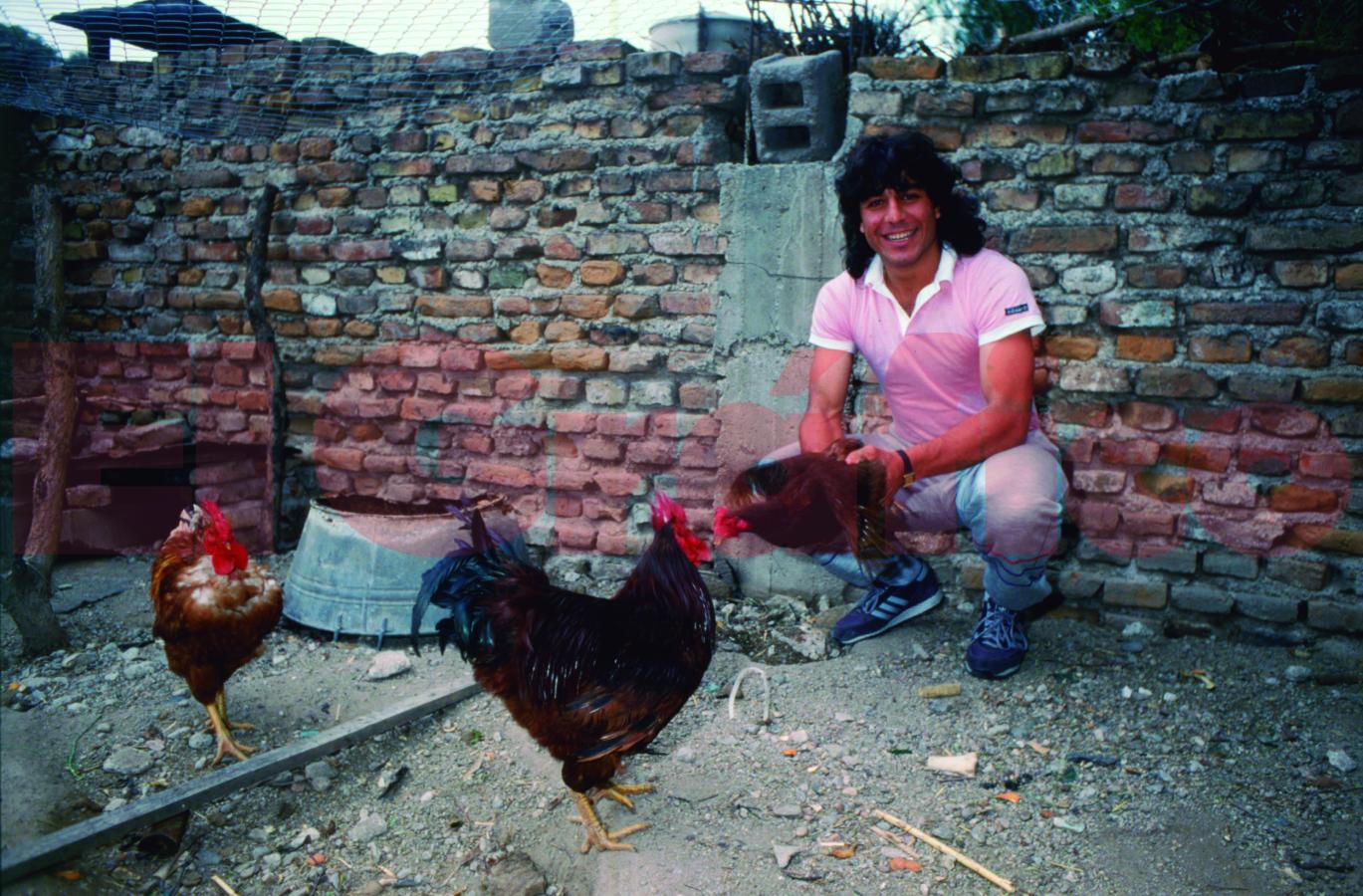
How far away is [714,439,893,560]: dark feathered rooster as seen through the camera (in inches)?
112

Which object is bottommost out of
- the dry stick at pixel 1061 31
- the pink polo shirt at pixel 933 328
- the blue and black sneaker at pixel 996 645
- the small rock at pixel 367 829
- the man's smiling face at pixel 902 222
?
the small rock at pixel 367 829

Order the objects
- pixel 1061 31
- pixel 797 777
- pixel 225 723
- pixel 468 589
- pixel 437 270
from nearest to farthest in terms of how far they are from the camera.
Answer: pixel 468 589
pixel 797 777
pixel 225 723
pixel 1061 31
pixel 437 270

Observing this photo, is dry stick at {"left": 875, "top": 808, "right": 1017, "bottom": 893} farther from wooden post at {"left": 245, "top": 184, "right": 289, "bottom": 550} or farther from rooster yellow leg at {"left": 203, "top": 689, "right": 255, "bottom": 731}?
wooden post at {"left": 245, "top": 184, "right": 289, "bottom": 550}

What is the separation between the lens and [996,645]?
301cm

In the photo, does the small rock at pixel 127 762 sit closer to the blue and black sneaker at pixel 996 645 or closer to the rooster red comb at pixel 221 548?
the rooster red comb at pixel 221 548

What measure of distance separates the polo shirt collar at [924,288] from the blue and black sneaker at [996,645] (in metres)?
1.02

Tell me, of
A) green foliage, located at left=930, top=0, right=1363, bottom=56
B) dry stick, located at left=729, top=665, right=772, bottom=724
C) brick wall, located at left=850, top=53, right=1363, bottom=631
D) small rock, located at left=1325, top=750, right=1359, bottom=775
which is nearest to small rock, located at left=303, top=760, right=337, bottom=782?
dry stick, located at left=729, top=665, right=772, bottom=724

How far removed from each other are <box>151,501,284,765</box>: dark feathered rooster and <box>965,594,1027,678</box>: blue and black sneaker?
7.42 ft

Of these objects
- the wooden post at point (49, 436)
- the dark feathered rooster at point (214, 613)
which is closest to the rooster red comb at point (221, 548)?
the dark feathered rooster at point (214, 613)

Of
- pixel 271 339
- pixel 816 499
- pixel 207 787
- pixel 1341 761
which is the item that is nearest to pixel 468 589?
pixel 207 787

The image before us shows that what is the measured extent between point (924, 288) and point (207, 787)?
8.40 feet

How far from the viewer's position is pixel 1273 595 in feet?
10.1

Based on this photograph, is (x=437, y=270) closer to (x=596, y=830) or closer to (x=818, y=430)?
(x=818, y=430)

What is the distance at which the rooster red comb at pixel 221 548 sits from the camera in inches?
107
